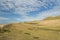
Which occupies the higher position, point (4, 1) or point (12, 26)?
point (4, 1)

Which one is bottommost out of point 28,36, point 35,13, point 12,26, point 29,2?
point 28,36

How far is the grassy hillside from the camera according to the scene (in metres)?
2.56

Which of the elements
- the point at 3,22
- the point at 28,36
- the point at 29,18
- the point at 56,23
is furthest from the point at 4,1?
the point at 56,23

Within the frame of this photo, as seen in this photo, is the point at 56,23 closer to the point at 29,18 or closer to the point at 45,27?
the point at 45,27

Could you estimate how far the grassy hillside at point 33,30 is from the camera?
2.56 m

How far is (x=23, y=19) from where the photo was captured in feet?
8.94

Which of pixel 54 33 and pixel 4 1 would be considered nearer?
pixel 54 33

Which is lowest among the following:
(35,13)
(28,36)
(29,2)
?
(28,36)

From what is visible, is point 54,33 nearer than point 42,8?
Yes

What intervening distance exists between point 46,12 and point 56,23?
27 cm

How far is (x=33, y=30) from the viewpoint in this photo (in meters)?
2.64

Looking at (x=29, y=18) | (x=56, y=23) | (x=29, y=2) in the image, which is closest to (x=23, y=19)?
(x=29, y=18)

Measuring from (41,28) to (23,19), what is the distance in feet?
1.20

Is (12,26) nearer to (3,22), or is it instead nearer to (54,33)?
(3,22)
